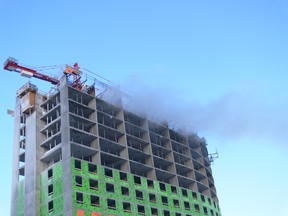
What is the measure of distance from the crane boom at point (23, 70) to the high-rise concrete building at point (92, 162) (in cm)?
667

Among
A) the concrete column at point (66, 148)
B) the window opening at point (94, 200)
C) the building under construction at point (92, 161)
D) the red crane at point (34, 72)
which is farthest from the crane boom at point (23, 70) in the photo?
the window opening at point (94, 200)

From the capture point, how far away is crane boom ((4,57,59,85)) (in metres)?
101

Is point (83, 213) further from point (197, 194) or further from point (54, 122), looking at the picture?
point (197, 194)

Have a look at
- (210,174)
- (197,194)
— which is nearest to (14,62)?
(197,194)

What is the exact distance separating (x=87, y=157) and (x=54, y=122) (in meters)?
10.2

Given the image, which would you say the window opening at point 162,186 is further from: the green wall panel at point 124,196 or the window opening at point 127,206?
the window opening at point 127,206

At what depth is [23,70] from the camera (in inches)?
4016

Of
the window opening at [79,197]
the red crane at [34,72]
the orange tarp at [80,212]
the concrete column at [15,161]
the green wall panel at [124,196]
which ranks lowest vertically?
the orange tarp at [80,212]

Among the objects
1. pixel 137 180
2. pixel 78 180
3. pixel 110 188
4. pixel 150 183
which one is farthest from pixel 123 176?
pixel 78 180

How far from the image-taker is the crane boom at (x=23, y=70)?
331 ft

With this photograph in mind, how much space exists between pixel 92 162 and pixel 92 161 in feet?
4.14

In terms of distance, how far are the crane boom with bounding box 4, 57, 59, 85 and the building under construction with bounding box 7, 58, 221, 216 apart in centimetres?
628

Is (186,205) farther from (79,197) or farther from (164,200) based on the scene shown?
(79,197)

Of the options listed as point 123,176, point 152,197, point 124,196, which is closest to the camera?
point 124,196
